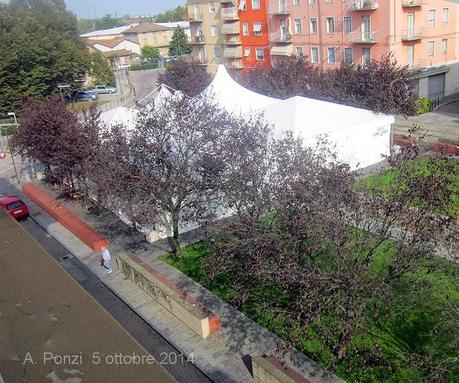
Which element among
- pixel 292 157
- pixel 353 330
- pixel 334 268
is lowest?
pixel 353 330

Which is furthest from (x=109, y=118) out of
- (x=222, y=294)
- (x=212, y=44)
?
(x=212, y=44)

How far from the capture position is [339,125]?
78.6 feet

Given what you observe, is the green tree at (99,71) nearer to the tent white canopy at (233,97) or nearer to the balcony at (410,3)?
the tent white canopy at (233,97)

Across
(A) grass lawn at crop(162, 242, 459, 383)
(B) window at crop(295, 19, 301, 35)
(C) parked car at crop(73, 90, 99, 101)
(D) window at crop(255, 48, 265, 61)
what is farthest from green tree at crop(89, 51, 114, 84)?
(A) grass lawn at crop(162, 242, 459, 383)

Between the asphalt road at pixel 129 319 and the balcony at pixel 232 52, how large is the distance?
35162mm

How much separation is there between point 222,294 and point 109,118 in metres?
17.1

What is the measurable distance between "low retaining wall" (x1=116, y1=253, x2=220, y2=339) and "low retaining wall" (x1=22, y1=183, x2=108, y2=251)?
105 inches

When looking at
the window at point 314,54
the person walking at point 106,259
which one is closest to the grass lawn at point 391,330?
the person walking at point 106,259

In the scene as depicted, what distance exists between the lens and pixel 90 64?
6119 centimetres

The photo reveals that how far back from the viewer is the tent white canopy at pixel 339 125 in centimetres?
2312

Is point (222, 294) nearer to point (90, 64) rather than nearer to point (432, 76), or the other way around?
point (432, 76)

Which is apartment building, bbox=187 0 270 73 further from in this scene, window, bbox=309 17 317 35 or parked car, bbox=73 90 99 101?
parked car, bbox=73 90 99 101

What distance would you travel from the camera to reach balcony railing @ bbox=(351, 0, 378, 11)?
35844mm

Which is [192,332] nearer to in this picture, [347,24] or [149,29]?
[347,24]
